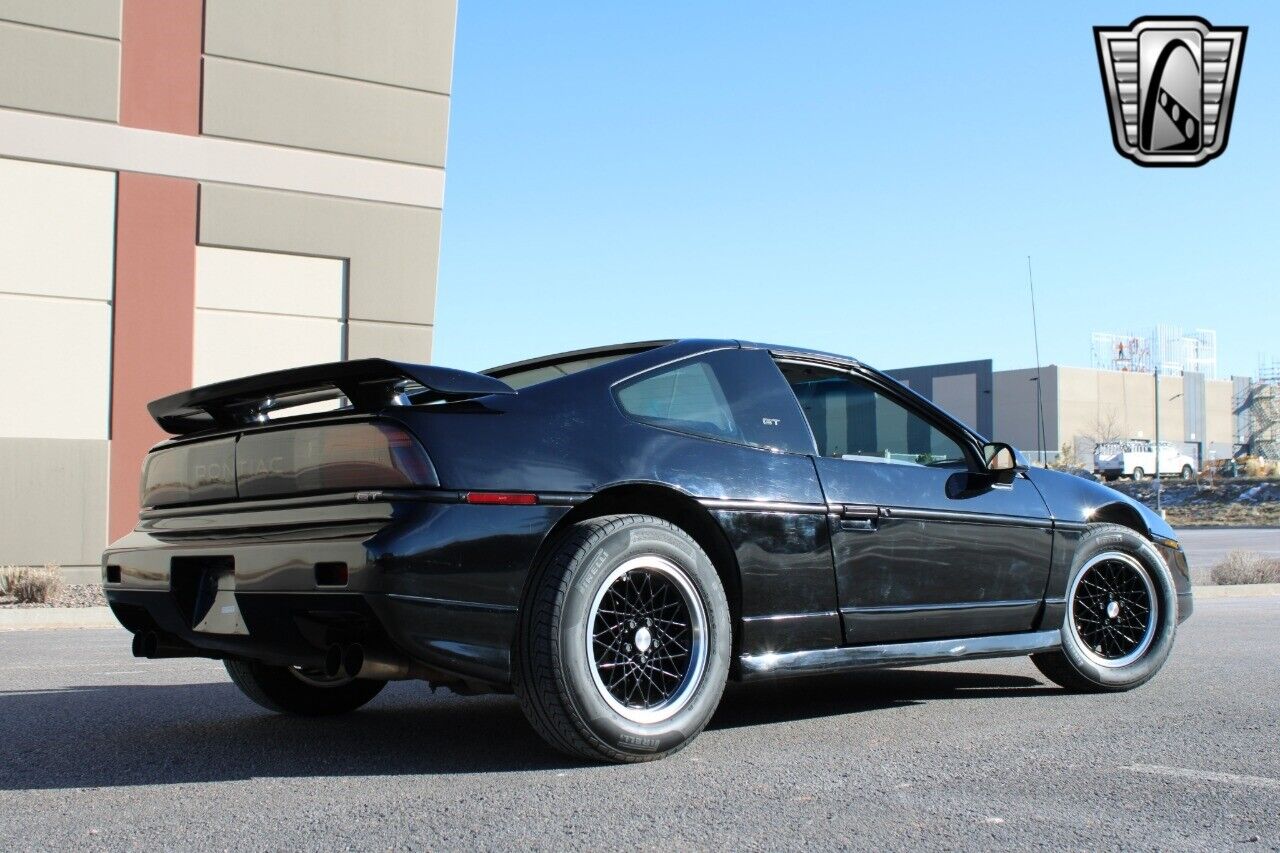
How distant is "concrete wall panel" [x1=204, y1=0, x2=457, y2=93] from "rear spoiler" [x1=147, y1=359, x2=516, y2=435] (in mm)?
13324

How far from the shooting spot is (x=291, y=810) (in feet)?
11.8

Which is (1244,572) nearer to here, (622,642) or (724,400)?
(724,400)

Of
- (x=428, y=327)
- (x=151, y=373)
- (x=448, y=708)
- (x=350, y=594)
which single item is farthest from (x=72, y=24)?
(x=350, y=594)

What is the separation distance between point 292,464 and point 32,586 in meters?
11.5

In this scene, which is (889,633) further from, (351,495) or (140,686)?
(140,686)

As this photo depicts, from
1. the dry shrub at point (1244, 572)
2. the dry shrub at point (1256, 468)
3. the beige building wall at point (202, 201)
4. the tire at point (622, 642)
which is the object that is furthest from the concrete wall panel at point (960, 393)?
the tire at point (622, 642)

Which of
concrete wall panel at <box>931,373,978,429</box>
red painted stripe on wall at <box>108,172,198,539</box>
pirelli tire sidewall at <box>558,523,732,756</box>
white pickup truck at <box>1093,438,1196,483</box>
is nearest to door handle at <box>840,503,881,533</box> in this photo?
pirelli tire sidewall at <box>558,523,732,756</box>

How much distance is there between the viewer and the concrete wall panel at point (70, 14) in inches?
626

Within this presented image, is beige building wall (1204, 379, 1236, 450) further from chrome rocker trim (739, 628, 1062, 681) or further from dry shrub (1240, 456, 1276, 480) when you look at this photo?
chrome rocker trim (739, 628, 1062, 681)

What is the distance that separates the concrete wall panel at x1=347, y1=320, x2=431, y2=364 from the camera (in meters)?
17.8

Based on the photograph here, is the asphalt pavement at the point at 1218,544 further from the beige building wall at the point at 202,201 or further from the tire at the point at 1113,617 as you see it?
the tire at the point at 1113,617

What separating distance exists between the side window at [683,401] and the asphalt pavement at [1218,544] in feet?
50.5

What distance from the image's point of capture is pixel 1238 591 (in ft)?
52.5

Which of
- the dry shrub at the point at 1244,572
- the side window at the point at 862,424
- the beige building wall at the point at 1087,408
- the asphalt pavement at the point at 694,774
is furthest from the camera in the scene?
the beige building wall at the point at 1087,408
